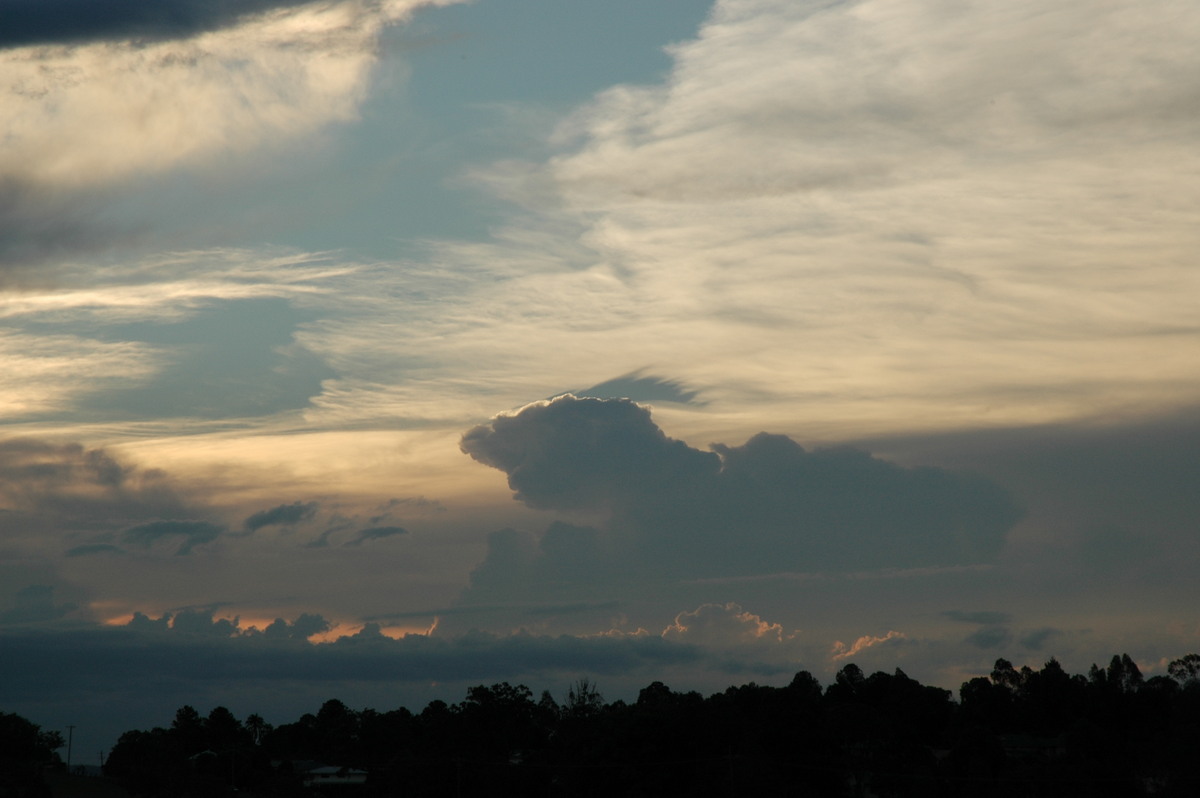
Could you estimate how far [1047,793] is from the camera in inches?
3782

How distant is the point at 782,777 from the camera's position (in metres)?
110

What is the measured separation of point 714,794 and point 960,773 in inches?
1011

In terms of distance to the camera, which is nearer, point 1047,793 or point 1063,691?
point 1047,793

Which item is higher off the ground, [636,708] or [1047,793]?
[636,708]

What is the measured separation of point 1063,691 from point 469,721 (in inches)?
3125

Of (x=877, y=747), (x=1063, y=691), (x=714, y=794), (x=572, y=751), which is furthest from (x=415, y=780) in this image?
(x=1063, y=691)

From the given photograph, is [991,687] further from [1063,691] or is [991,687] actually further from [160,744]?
[160,744]

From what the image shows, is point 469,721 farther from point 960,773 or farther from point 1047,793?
point 1047,793

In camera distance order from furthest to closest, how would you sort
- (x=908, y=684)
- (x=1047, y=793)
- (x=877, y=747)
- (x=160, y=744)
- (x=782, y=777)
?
1. (x=160, y=744)
2. (x=908, y=684)
3. (x=877, y=747)
4. (x=782, y=777)
5. (x=1047, y=793)

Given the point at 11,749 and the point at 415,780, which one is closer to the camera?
the point at 415,780

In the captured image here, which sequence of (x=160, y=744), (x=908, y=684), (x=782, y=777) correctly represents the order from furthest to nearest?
(x=160, y=744)
(x=908, y=684)
(x=782, y=777)

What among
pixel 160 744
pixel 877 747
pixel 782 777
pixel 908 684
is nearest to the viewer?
pixel 782 777

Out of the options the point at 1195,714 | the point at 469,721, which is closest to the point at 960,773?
the point at 1195,714

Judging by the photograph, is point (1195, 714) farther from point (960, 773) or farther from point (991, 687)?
point (991, 687)
